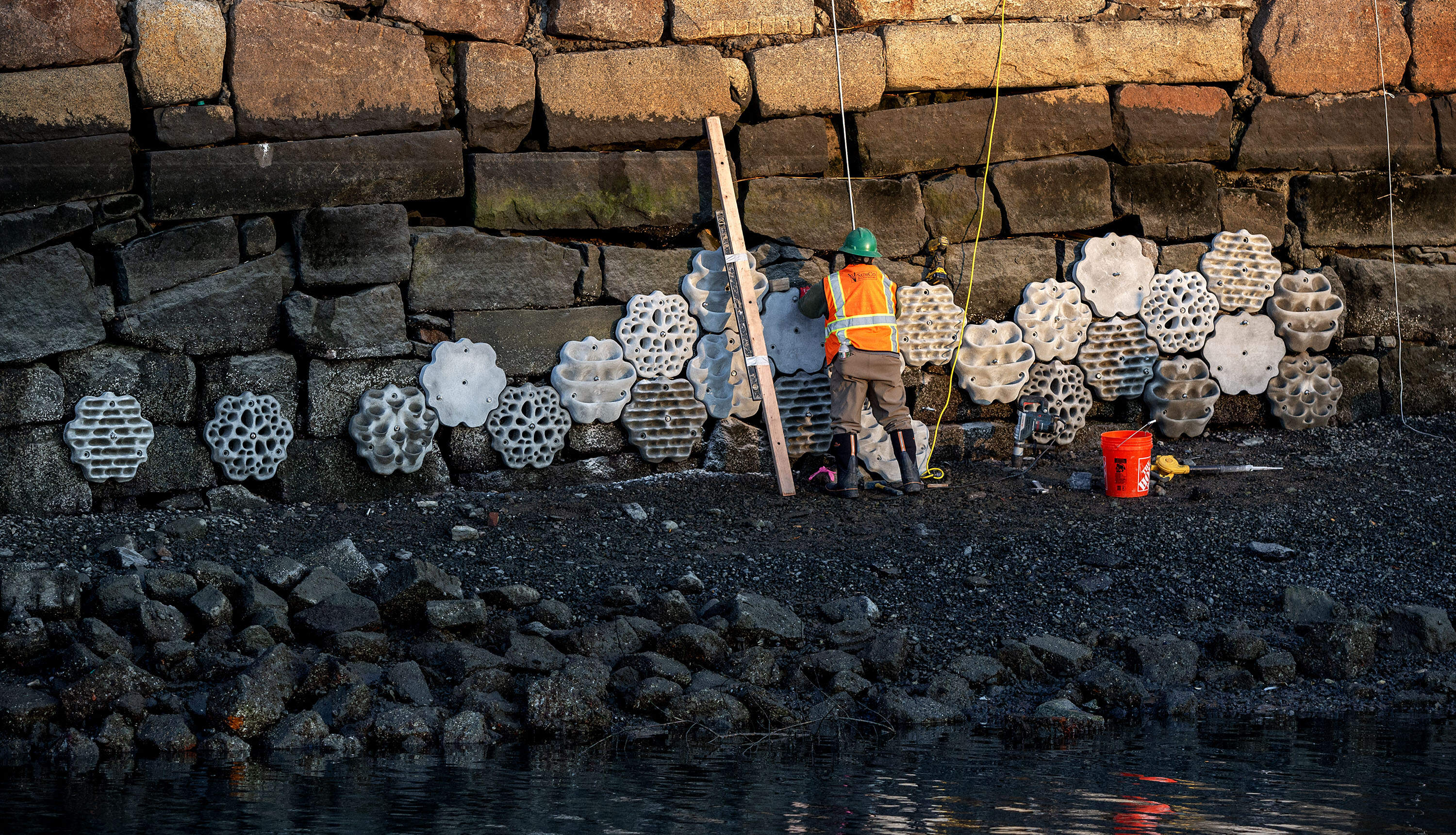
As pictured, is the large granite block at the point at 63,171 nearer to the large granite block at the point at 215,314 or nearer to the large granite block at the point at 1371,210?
the large granite block at the point at 215,314

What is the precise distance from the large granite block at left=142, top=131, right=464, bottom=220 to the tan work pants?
2468 mm

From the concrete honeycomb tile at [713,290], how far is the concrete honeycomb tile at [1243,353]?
123 inches

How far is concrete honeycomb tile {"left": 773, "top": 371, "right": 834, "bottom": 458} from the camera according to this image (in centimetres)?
859

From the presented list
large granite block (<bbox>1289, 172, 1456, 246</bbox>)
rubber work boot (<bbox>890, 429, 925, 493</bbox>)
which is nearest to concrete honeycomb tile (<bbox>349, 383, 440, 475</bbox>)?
rubber work boot (<bbox>890, 429, 925, 493</bbox>)

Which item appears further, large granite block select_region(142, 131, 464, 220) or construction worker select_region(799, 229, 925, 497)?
construction worker select_region(799, 229, 925, 497)

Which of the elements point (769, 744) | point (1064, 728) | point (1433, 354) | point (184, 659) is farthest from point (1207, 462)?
point (184, 659)

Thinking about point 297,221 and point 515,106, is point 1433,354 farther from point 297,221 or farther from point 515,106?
point 297,221

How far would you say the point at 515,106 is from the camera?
8070 millimetres

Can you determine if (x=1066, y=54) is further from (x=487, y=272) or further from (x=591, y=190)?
(x=487, y=272)

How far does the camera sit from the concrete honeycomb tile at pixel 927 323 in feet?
28.6

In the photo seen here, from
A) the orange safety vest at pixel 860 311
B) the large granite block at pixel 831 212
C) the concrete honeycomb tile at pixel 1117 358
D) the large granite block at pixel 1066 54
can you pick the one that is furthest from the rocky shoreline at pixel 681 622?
the large granite block at pixel 1066 54

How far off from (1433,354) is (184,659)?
8154 millimetres

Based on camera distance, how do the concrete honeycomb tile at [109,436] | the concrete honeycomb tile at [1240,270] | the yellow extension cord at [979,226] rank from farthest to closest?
1. the concrete honeycomb tile at [1240,270]
2. the yellow extension cord at [979,226]
3. the concrete honeycomb tile at [109,436]

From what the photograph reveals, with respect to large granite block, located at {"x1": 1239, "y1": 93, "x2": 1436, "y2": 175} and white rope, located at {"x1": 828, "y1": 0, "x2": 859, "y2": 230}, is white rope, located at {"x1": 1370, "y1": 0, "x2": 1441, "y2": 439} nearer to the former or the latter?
large granite block, located at {"x1": 1239, "y1": 93, "x2": 1436, "y2": 175}
